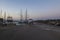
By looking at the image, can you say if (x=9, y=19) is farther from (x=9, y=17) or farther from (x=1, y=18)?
(x=1, y=18)

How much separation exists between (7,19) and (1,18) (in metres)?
6.59

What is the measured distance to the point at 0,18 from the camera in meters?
51.4

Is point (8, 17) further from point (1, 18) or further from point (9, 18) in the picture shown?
point (1, 18)

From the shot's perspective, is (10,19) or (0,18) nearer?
(0,18)

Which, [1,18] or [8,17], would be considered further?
[8,17]

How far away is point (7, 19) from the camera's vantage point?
58.1 m

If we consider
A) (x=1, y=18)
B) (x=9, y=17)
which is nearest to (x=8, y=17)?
(x=9, y=17)

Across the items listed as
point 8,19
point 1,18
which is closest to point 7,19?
point 8,19

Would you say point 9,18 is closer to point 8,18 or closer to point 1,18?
point 8,18

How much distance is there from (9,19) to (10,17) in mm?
1432

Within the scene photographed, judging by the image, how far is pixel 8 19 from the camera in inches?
2281

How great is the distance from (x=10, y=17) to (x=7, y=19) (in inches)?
79.9

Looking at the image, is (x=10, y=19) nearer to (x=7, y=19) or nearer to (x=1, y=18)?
(x=7, y=19)

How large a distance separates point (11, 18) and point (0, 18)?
6789mm
